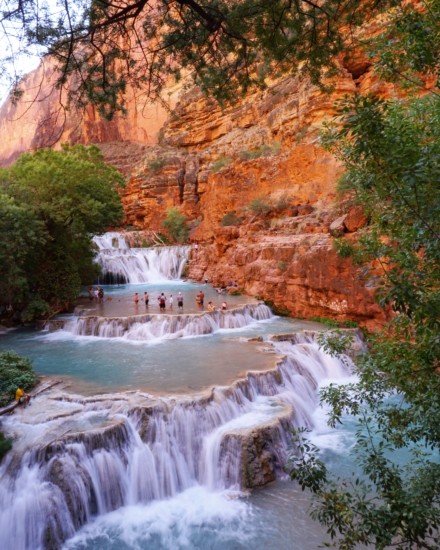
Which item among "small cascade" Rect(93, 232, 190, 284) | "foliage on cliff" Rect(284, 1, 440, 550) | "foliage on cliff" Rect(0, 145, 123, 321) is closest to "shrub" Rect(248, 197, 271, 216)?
"small cascade" Rect(93, 232, 190, 284)

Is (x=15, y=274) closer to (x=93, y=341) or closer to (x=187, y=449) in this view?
(x=93, y=341)

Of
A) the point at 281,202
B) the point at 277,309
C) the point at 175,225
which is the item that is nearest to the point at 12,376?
the point at 277,309

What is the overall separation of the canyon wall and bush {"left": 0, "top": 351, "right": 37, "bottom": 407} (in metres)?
5.75

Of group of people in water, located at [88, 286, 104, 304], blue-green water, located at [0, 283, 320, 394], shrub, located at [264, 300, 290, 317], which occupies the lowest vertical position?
blue-green water, located at [0, 283, 320, 394]

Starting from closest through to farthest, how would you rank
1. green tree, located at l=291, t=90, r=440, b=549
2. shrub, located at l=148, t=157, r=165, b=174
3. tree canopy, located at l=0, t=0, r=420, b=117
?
green tree, located at l=291, t=90, r=440, b=549
tree canopy, located at l=0, t=0, r=420, b=117
shrub, located at l=148, t=157, r=165, b=174

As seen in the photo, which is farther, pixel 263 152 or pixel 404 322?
pixel 263 152

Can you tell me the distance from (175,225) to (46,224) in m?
21.2

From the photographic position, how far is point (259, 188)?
28562 millimetres

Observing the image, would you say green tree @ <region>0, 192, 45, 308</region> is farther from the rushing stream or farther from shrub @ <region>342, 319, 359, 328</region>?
shrub @ <region>342, 319, 359, 328</region>

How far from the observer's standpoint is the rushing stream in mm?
6555

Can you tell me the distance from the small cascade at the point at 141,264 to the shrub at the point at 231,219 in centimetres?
441

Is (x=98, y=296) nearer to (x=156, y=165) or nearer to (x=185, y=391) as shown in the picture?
(x=185, y=391)

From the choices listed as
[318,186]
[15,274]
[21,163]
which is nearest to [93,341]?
[15,274]

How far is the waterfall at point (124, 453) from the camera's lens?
21.8 ft
